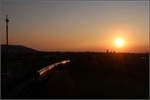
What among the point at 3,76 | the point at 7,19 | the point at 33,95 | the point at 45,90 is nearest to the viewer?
the point at 33,95

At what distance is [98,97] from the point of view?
12.8 metres

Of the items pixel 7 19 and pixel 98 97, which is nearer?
pixel 98 97

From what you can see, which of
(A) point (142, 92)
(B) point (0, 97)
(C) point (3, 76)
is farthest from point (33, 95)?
(C) point (3, 76)

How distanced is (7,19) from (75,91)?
3051 cm

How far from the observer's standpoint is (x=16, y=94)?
14.2 metres

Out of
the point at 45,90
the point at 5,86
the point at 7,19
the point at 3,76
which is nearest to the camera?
the point at 45,90

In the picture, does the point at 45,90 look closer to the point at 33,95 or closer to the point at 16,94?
the point at 33,95

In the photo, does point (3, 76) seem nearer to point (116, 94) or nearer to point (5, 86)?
point (5, 86)

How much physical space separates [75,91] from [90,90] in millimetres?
1336

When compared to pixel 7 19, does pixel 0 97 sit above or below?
below

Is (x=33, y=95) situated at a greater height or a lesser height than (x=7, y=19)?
lesser

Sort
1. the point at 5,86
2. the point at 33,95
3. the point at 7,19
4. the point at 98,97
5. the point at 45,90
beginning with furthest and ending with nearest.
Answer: the point at 7,19 < the point at 5,86 < the point at 45,90 < the point at 33,95 < the point at 98,97

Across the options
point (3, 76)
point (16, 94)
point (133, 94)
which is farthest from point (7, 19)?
point (133, 94)

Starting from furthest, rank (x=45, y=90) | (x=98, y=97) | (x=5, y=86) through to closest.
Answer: (x=5, y=86) < (x=45, y=90) < (x=98, y=97)
